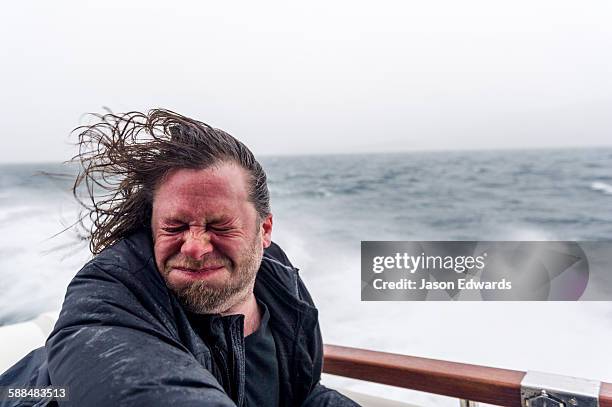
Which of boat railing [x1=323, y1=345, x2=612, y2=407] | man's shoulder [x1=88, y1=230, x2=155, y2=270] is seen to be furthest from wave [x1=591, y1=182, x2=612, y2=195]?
man's shoulder [x1=88, y1=230, x2=155, y2=270]

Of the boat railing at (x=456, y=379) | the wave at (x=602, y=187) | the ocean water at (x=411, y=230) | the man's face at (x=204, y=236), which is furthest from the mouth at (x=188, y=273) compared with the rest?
the wave at (x=602, y=187)

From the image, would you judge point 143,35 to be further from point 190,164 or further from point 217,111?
point 190,164

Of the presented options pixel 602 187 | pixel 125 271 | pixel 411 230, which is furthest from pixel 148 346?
pixel 602 187

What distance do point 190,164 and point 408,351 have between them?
1639 millimetres

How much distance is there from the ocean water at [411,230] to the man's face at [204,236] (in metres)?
0.93

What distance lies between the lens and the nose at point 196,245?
0.75 metres

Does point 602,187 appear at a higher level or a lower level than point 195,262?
lower

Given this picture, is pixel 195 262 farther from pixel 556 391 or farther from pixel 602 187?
pixel 602 187

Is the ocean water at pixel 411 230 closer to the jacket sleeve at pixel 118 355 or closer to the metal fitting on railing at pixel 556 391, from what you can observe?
the metal fitting on railing at pixel 556 391

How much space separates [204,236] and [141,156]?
194mm

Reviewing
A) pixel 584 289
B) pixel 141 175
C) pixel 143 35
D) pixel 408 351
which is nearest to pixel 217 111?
pixel 143 35

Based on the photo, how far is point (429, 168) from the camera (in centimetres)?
340

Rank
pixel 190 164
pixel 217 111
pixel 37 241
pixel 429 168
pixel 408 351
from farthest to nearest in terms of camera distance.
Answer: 1. pixel 429 168
2. pixel 217 111
3. pixel 37 241
4. pixel 408 351
5. pixel 190 164

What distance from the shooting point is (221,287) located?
81cm
